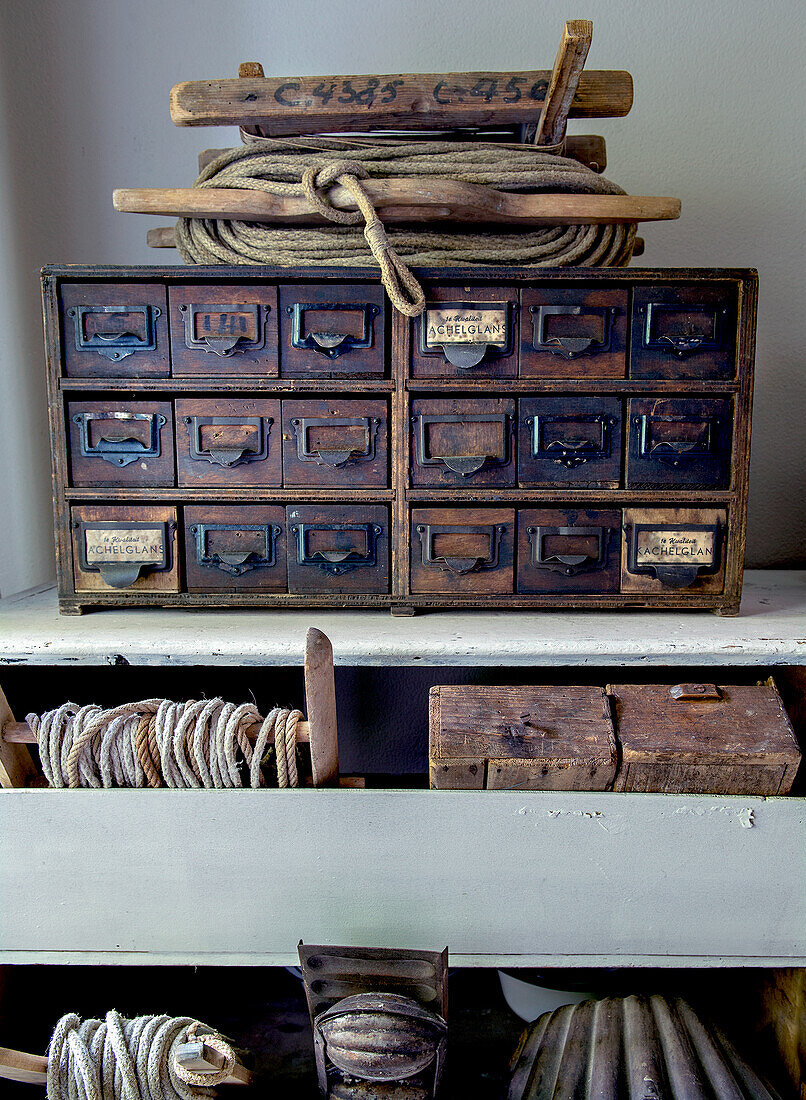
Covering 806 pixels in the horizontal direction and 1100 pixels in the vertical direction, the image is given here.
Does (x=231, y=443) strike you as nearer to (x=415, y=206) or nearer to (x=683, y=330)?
(x=415, y=206)

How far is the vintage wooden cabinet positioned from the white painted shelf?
6cm

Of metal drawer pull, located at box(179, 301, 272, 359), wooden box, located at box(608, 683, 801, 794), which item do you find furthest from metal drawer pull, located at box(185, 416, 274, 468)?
wooden box, located at box(608, 683, 801, 794)

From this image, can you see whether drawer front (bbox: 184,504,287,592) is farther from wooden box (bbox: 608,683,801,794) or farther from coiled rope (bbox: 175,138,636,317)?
wooden box (bbox: 608,683,801,794)

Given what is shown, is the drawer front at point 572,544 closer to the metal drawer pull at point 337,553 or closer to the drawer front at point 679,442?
the drawer front at point 679,442

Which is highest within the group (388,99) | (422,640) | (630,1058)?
(388,99)

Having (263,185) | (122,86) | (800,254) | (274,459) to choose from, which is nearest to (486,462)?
(274,459)

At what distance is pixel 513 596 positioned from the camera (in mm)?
1360

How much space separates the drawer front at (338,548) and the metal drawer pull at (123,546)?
239 millimetres

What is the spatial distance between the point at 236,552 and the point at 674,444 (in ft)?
2.75

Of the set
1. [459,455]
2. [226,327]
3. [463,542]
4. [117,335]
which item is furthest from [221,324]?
[463,542]

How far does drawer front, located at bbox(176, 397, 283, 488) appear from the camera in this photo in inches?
52.0

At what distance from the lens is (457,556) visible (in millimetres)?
1343

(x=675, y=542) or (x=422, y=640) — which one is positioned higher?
(x=675, y=542)

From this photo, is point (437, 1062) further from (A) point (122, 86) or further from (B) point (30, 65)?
(B) point (30, 65)
